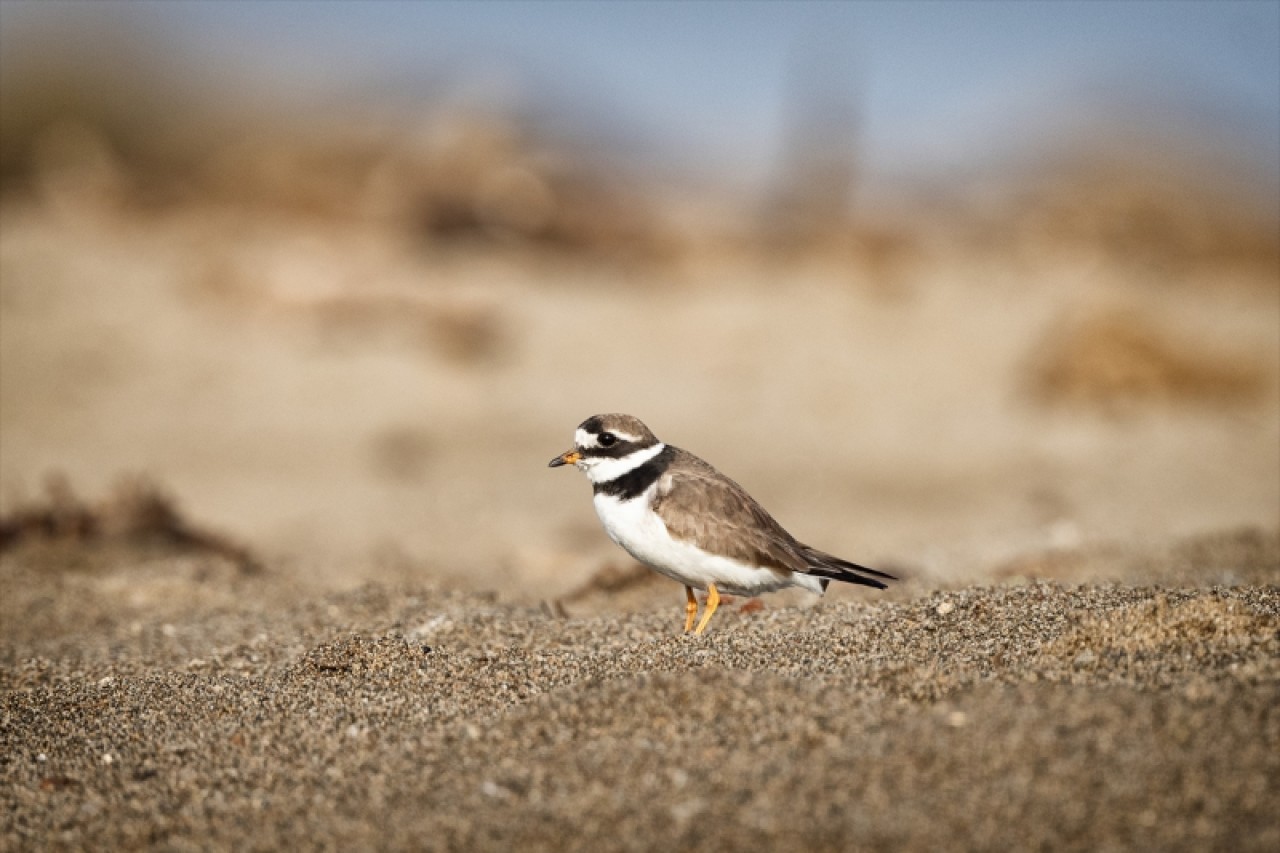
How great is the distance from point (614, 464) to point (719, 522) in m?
0.50

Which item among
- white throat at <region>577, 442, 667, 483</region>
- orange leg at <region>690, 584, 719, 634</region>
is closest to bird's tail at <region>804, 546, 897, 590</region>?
orange leg at <region>690, 584, 719, 634</region>

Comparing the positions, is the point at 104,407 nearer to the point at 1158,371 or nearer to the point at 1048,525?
the point at 1048,525

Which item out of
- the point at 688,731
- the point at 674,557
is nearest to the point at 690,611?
the point at 674,557

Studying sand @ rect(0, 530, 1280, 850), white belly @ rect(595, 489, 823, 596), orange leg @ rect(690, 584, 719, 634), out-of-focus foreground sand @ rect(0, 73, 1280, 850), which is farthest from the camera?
orange leg @ rect(690, 584, 719, 634)

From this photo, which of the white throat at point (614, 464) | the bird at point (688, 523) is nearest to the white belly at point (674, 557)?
the bird at point (688, 523)

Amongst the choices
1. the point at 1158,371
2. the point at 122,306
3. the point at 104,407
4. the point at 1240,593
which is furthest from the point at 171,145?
the point at 1240,593

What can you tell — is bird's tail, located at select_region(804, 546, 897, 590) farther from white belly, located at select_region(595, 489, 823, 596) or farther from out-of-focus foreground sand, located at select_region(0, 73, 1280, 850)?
out-of-focus foreground sand, located at select_region(0, 73, 1280, 850)

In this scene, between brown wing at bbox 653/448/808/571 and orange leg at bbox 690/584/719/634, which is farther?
orange leg at bbox 690/584/719/634

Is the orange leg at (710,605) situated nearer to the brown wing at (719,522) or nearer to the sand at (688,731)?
the sand at (688,731)

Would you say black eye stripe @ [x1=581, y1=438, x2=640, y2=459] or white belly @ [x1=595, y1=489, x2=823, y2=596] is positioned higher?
black eye stripe @ [x1=581, y1=438, x2=640, y2=459]

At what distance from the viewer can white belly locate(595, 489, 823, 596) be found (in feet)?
12.6

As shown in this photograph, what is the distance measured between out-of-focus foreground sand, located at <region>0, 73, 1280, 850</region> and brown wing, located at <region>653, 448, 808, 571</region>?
0.92ft

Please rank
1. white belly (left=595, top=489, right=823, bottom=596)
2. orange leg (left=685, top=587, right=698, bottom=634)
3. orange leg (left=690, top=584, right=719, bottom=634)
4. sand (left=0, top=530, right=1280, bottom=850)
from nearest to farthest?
1. sand (left=0, top=530, right=1280, bottom=850)
2. white belly (left=595, top=489, right=823, bottom=596)
3. orange leg (left=690, top=584, right=719, bottom=634)
4. orange leg (left=685, top=587, right=698, bottom=634)

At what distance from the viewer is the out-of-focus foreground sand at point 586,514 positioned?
2623 millimetres
